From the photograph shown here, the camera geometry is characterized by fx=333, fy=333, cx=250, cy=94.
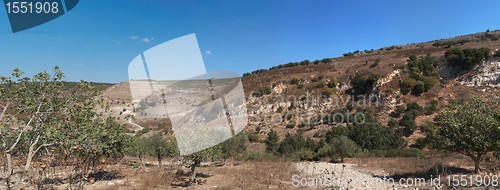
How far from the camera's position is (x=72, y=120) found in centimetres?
645

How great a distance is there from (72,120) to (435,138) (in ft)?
50.5

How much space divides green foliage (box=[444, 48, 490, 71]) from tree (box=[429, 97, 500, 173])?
108ft

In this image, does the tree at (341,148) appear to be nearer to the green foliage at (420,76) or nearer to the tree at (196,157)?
the tree at (196,157)

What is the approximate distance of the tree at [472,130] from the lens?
538 inches

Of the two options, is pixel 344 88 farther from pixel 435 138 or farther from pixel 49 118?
pixel 49 118

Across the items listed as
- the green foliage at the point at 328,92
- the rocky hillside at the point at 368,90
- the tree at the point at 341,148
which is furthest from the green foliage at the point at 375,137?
the green foliage at the point at 328,92

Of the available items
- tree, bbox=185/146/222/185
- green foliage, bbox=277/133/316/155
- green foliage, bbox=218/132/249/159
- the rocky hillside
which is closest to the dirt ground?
tree, bbox=185/146/222/185

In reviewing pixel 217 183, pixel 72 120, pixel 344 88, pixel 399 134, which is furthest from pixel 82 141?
pixel 344 88

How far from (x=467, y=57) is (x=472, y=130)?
35.2 metres

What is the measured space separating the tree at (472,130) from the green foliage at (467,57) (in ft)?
108

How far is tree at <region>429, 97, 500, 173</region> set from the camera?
44.9 ft

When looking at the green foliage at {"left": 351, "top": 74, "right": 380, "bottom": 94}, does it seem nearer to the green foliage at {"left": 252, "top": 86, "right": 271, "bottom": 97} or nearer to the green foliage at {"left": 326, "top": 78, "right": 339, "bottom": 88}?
the green foliage at {"left": 326, "top": 78, "right": 339, "bottom": 88}

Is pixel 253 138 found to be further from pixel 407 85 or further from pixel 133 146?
pixel 407 85

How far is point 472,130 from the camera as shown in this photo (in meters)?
14.0
